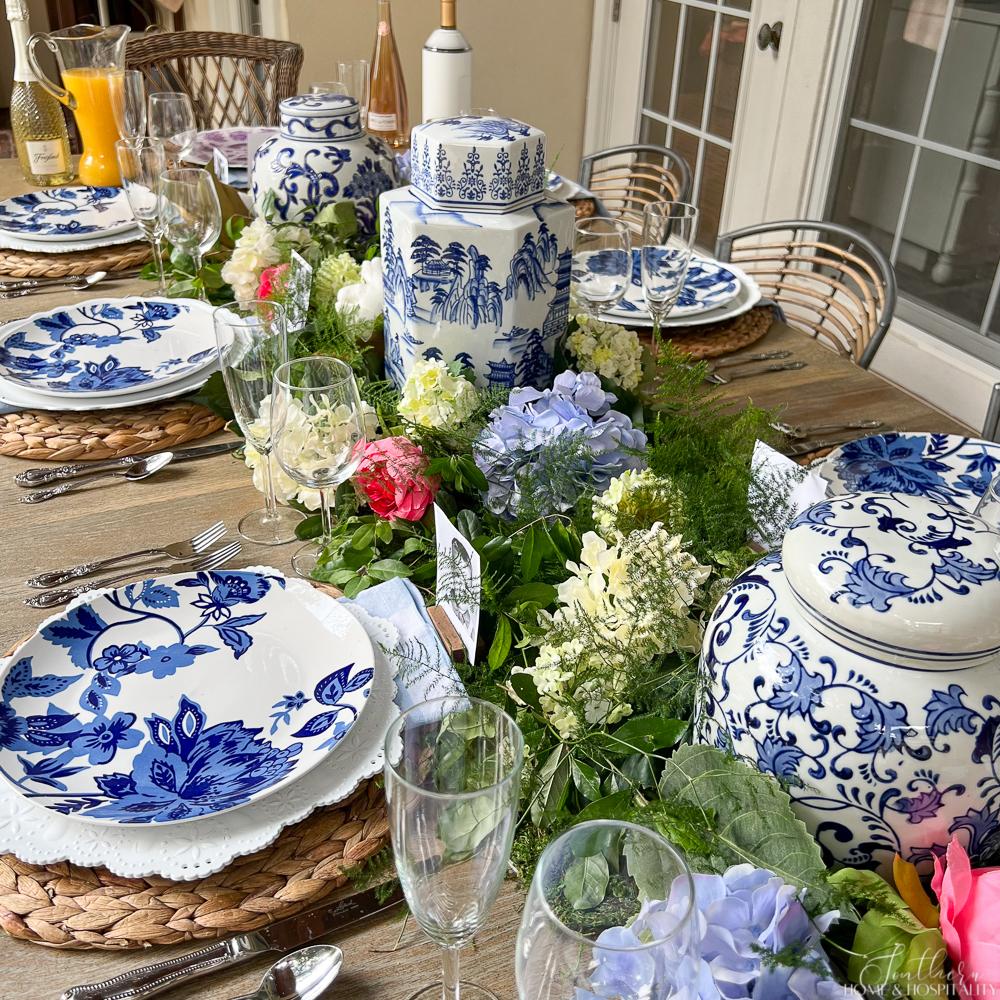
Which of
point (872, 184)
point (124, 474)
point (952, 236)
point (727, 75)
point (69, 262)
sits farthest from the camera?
point (727, 75)

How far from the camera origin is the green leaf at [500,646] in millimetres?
731

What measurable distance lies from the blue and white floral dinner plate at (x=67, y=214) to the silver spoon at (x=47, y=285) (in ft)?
0.41

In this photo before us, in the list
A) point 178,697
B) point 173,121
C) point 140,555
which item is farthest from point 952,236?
point 178,697

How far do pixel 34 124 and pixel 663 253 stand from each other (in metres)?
1.39

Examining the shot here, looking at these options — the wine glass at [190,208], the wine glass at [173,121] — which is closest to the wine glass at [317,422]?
the wine glass at [190,208]

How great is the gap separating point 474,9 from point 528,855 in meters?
3.24

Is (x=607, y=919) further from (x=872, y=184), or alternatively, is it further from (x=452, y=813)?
(x=872, y=184)

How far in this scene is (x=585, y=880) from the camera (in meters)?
0.44

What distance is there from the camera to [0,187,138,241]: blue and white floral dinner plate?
1646mm

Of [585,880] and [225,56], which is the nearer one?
[585,880]

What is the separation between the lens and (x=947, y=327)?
233cm

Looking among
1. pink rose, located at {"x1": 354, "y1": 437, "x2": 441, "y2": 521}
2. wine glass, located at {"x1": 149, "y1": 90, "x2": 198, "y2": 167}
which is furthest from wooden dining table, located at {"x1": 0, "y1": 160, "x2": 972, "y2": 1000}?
wine glass, located at {"x1": 149, "y1": 90, "x2": 198, "y2": 167}

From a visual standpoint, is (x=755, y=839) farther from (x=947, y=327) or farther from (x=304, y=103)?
(x=947, y=327)

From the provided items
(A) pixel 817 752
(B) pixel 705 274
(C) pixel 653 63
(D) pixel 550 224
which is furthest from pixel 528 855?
(C) pixel 653 63
